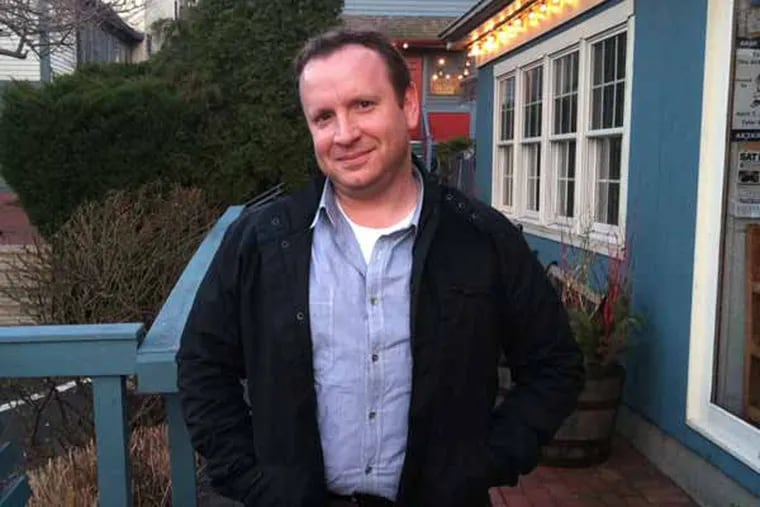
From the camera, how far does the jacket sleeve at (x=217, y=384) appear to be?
1669mm

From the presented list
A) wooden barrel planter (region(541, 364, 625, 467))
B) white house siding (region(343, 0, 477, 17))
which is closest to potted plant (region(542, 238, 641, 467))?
wooden barrel planter (region(541, 364, 625, 467))

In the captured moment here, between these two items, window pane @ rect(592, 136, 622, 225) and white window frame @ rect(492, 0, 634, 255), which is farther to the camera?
window pane @ rect(592, 136, 622, 225)

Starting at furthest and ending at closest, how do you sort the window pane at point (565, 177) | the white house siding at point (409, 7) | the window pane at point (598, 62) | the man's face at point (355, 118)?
the white house siding at point (409, 7), the window pane at point (565, 177), the window pane at point (598, 62), the man's face at point (355, 118)

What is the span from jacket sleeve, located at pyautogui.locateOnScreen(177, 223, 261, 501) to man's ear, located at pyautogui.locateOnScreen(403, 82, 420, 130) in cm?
41

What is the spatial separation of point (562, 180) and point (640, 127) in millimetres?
2019

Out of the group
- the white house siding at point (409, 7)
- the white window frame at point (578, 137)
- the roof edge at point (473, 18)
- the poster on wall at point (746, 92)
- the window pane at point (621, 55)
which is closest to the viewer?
→ the poster on wall at point (746, 92)

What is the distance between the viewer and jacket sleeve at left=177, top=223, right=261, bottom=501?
5.48 ft

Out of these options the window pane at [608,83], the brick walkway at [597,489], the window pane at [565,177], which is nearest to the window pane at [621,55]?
the window pane at [608,83]

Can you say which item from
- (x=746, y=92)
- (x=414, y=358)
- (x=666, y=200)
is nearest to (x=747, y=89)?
(x=746, y=92)

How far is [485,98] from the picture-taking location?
9.78 meters

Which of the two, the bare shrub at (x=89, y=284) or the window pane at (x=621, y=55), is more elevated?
the window pane at (x=621, y=55)

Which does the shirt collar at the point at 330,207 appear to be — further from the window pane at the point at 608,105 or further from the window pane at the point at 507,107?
the window pane at the point at 507,107

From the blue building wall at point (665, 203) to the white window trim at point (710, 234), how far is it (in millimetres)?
55

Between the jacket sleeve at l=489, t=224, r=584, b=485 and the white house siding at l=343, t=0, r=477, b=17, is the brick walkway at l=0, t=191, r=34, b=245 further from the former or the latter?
the jacket sleeve at l=489, t=224, r=584, b=485
